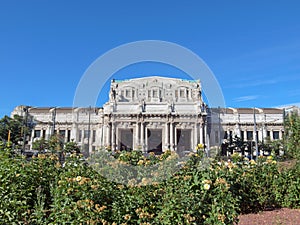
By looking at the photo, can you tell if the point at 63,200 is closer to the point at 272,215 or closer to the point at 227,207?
the point at 227,207

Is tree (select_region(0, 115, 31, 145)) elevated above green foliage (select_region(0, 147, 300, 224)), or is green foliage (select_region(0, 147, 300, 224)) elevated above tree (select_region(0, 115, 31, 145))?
tree (select_region(0, 115, 31, 145))

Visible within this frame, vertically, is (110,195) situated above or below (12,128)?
below

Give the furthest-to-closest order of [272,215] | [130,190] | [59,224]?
[272,215] → [130,190] → [59,224]

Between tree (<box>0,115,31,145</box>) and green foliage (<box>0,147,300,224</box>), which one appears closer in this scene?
green foliage (<box>0,147,300,224</box>)

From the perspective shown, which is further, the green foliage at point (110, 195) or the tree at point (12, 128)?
the tree at point (12, 128)

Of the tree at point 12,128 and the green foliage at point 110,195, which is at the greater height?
Result: the tree at point 12,128

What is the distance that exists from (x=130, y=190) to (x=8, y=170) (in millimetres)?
1924

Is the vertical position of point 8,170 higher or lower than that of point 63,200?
higher

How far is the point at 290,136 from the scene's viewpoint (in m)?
13.0

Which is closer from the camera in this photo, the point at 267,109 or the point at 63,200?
the point at 63,200

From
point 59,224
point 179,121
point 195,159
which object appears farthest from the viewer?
point 179,121

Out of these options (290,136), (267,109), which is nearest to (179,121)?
(267,109)

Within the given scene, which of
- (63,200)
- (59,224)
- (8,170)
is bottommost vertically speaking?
(59,224)

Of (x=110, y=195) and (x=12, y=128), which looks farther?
(x=12, y=128)
